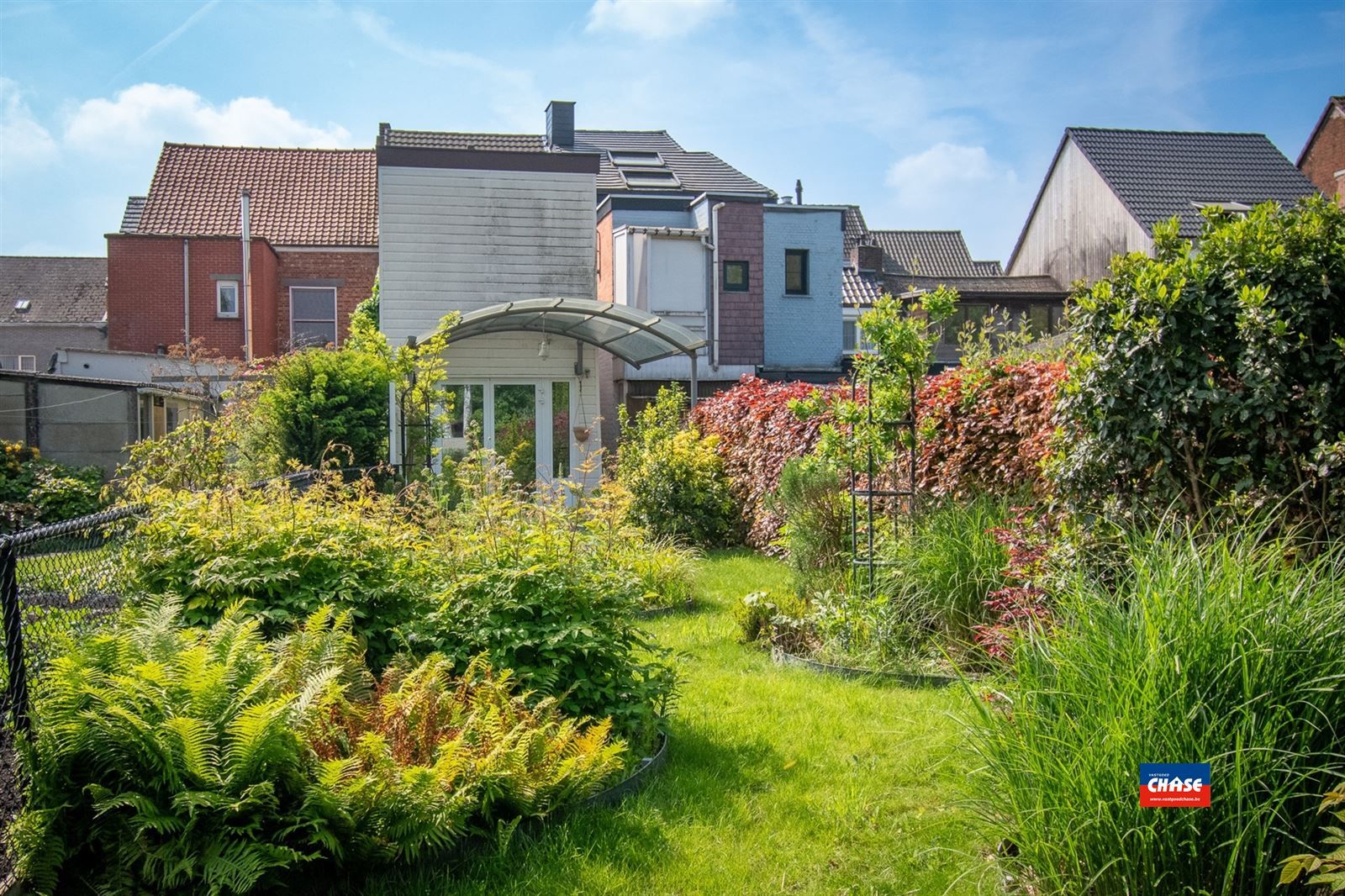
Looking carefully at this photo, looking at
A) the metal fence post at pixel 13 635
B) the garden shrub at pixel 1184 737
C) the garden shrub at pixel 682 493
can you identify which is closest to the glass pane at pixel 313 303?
the garden shrub at pixel 682 493

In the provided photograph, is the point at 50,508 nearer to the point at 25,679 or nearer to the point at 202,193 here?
the point at 25,679

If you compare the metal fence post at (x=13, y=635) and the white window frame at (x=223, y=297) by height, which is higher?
A: the white window frame at (x=223, y=297)

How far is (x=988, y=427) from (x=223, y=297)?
1086 inches

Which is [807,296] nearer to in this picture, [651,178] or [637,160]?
[651,178]

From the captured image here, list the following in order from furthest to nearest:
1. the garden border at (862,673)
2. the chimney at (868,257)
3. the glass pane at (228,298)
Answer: the chimney at (868,257) → the glass pane at (228,298) → the garden border at (862,673)

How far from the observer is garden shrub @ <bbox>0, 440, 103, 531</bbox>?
1445 centimetres

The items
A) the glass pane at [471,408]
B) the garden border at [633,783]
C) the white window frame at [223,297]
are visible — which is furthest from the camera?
the white window frame at [223,297]

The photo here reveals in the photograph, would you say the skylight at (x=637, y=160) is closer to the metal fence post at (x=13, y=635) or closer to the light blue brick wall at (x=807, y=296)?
the light blue brick wall at (x=807, y=296)

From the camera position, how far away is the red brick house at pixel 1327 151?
33188 millimetres

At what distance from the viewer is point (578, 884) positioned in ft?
11.9

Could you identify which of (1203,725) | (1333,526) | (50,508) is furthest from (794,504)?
(50,508)

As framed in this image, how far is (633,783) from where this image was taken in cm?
457

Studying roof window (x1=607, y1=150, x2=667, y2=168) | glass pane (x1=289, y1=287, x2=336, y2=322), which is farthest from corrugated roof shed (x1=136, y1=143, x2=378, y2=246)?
roof window (x1=607, y1=150, x2=667, y2=168)

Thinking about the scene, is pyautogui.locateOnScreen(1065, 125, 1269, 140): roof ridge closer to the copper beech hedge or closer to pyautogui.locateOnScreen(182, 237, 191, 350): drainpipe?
pyautogui.locateOnScreen(182, 237, 191, 350): drainpipe
